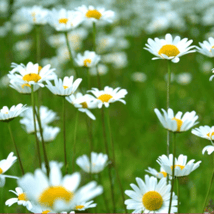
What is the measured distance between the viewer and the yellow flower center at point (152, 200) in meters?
0.97

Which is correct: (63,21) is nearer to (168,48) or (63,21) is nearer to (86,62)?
(86,62)

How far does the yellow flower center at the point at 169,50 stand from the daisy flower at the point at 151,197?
1.22 feet

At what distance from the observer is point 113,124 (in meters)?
2.62

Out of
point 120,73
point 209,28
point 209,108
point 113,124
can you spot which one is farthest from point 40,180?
point 209,28

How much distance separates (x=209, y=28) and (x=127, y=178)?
9.68 ft

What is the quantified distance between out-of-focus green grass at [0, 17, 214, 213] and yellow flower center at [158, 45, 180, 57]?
72cm

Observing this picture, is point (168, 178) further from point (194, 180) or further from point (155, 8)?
point (155, 8)

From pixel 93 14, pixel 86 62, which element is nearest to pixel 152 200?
pixel 86 62

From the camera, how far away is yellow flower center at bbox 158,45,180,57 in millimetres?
1095

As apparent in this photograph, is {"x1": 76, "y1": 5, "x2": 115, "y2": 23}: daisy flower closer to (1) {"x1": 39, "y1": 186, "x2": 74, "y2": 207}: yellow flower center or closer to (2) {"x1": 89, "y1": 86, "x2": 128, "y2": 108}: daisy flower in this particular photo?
(2) {"x1": 89, "y1": 86, "x2": 128, "y2": 108}: daisy flower

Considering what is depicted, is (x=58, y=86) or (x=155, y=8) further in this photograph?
(x=155, y=8)

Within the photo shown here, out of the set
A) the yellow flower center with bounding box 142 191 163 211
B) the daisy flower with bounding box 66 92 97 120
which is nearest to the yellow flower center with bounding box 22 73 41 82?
the daisy flower with bounding box 66 92 97 120

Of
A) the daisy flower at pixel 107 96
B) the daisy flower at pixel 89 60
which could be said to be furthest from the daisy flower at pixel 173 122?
the daisy flower at pixel 89 60

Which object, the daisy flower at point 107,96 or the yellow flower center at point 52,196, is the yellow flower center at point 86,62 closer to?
the daisy flower at point 107,96
